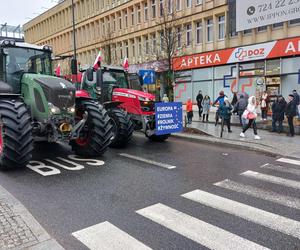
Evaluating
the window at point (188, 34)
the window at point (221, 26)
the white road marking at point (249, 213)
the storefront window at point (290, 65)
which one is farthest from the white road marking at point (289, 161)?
the window at point (188, 34)

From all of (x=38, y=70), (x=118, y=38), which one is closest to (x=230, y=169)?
(x=38, y=70)

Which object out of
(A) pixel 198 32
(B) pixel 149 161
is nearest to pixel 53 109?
(B) pixel 149 161

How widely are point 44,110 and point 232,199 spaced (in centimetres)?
499

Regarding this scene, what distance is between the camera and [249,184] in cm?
647

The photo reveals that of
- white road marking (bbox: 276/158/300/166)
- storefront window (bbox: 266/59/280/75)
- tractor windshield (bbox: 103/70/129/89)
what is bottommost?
white road marking (bbox: 276/158/300/166)

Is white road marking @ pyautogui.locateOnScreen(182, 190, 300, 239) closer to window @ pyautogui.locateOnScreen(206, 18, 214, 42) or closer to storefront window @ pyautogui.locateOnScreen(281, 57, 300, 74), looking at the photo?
storefront window @ pyautogui.locateOnScreen(281, 57, 300, 74)

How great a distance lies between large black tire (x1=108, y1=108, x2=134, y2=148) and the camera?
10156 mm

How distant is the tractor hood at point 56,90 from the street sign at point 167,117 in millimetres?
3602

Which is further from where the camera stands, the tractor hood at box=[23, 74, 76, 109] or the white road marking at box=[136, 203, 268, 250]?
the tractor hood at box=[23, 74, 76, 109]

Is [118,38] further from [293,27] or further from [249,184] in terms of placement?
[249,184]

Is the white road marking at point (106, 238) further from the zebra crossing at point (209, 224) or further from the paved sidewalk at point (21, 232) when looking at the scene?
the paved sidewalk at point (21, 232)

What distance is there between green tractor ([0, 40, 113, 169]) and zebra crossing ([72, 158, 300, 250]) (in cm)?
352

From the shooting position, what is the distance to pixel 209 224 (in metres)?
4.54

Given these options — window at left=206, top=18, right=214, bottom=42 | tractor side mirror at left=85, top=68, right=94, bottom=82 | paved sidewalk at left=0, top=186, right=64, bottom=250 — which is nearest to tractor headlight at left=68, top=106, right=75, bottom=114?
tractor side mirror at left=85, top=68, right=94, bottom=82
